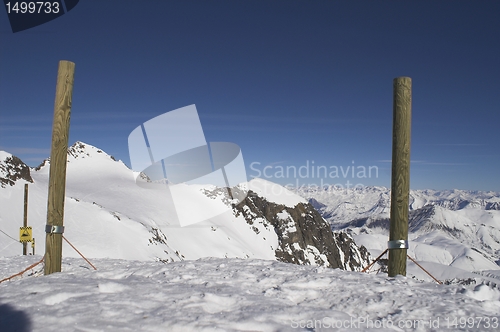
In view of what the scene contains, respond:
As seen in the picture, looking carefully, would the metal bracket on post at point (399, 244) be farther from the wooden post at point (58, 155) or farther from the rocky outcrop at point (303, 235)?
the rocky outcrop at point (303, 235)

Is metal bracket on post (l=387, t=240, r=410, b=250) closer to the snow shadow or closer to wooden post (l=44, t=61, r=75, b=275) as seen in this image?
the snow shadow

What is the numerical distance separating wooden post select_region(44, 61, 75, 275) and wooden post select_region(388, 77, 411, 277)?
6.21m

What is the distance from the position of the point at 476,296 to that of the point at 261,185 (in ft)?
438

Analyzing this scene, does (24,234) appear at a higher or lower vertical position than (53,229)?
lower

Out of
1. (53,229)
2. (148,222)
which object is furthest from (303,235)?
(53,229)

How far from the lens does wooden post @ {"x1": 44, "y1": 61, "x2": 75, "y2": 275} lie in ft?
20.4

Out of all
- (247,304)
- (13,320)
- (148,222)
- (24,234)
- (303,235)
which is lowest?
(303,235)

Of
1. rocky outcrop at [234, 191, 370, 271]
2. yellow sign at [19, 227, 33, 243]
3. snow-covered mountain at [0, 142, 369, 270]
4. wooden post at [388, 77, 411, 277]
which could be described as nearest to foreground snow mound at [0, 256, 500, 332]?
wooden post at [388, 77, 411, 277]

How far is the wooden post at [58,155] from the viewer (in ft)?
20.4

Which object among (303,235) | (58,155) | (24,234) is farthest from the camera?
(303,235)

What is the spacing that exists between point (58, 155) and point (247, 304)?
4.52 meters

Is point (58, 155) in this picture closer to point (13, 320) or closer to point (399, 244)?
point (13, 320)

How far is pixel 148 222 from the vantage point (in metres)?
48.6

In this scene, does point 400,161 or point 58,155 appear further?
point 58,155
